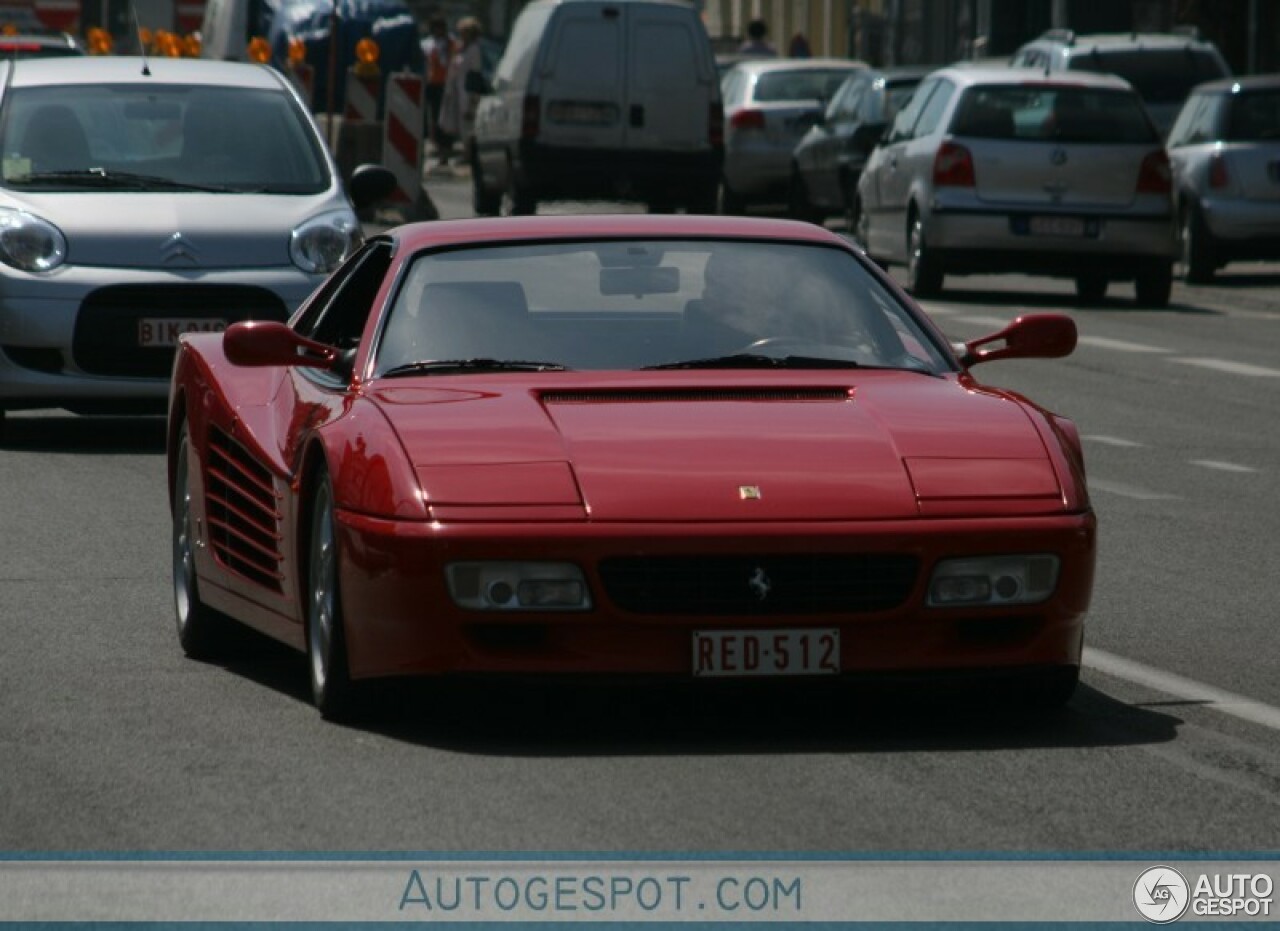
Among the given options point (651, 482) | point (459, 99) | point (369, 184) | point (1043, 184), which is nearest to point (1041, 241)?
point (1043, 184)

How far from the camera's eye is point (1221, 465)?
1484 cm

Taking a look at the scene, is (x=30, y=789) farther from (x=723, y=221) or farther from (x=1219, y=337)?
(x=1219, y=337)

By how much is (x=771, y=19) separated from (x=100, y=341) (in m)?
62.9

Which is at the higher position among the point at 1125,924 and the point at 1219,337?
the point at 1125,924

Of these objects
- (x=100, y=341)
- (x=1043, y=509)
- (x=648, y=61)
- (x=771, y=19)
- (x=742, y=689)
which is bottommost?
(x=771, y=19)

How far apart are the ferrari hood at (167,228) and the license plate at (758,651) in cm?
812

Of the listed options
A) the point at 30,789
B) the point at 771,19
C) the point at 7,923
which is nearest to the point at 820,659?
the point at 30,789

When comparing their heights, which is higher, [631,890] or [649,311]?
[649,311]

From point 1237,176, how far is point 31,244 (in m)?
14.4

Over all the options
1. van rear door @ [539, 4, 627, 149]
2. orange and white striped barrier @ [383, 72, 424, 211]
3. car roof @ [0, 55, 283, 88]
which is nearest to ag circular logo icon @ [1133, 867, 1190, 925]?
car roof @ [0, 55, 283, 88]

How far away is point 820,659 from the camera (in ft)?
24.2

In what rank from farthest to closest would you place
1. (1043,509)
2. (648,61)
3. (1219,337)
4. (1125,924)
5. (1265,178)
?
(648,61) → (1265,178) → (1219,337) → (1043,509) → (1125,924)

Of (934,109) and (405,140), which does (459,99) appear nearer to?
(405,140)

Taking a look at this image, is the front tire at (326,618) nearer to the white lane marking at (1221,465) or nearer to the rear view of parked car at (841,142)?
the white lane marking at (1221,465)
